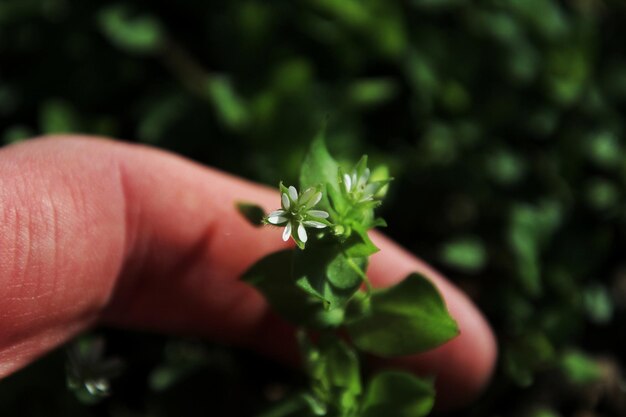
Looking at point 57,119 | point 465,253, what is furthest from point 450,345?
point 57,119

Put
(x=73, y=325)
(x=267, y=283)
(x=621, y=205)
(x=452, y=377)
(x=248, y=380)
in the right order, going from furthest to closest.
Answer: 1. (x=621, y=205)
2. (x=248, y=380)
3. (x=452, y=377)
4. (x=73, y=325)
5. (x=267, y=283)

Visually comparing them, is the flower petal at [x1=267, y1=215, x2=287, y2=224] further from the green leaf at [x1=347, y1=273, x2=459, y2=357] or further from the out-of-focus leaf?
the out-of-focus leaf

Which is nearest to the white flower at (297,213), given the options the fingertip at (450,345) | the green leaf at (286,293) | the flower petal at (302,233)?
the flower petal at (302,233)

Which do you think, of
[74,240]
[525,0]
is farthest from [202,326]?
[525,0]

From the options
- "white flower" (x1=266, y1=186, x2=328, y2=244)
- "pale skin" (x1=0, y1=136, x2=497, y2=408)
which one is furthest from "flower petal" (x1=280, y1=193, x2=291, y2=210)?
"pale skin" (x1=0, y1=136, x2=497, y2=408)

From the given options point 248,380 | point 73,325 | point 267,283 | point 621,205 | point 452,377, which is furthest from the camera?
point 621,205

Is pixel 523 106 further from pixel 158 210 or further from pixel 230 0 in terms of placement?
pixel 158 210

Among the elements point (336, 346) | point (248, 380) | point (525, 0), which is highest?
point (525, 0)

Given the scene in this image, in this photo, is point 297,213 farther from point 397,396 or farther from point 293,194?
point 397,396

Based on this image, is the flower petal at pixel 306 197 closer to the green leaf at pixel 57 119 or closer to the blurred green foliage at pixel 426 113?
the blurred green foliage at pixel 426 113
